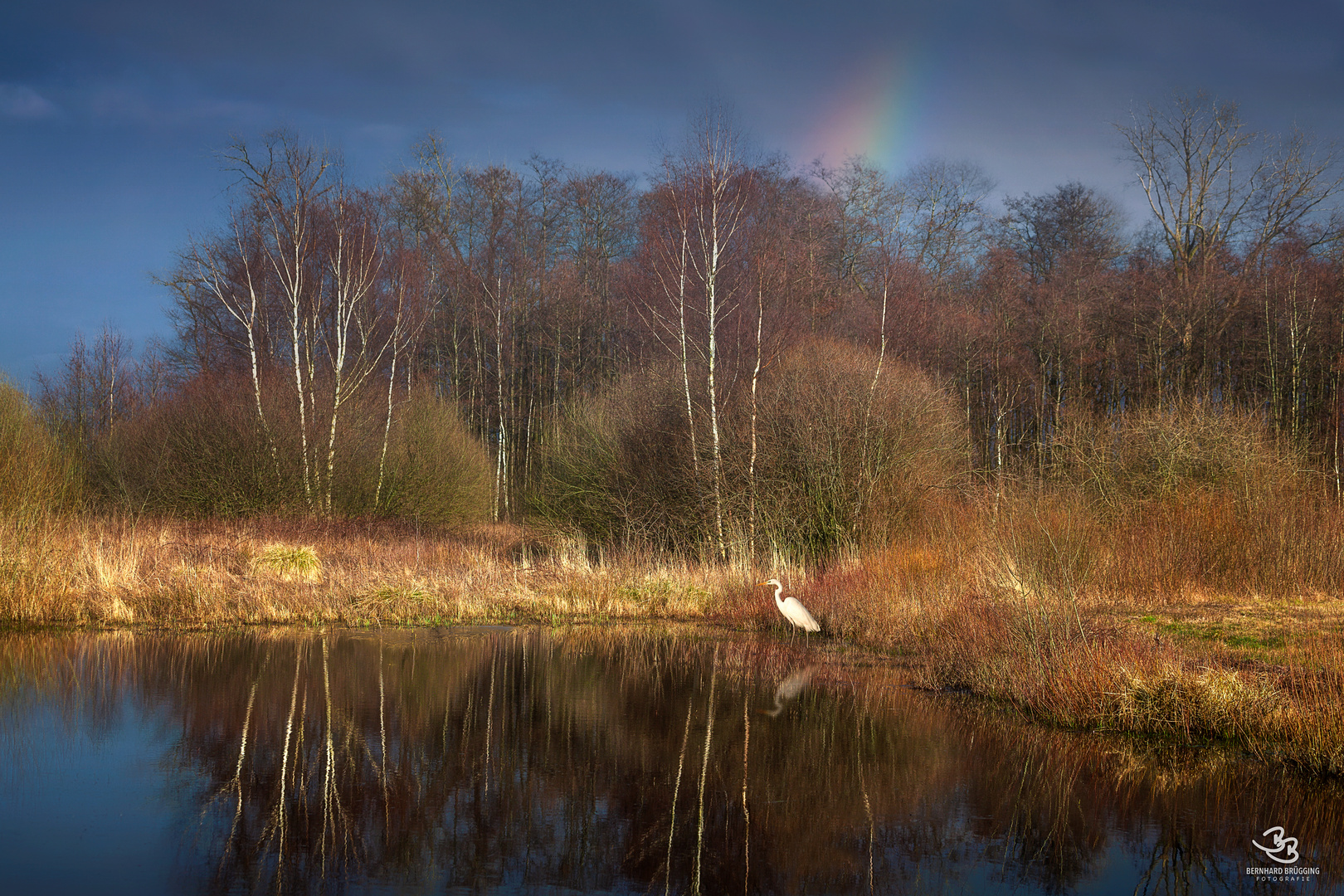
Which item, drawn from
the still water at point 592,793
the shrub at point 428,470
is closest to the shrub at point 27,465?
the still water at point 592,793

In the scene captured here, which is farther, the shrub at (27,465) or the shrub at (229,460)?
the shrub at (229,460)

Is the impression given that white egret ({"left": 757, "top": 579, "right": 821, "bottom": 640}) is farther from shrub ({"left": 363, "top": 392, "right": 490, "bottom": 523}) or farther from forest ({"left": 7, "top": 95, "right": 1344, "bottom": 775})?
shrub ({"left": 363, "top": 392, "right": 490, "bottom": 523})

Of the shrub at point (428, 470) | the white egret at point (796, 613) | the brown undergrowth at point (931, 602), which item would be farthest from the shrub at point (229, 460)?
the white egret at point (796, 613)

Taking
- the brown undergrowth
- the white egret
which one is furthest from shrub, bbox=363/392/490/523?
the white egret

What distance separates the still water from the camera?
494 centimetres

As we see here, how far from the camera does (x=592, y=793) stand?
6.21m

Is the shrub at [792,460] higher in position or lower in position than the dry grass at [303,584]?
higher

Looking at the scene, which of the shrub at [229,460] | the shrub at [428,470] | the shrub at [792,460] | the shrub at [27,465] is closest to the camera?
the shrub at [27,465]

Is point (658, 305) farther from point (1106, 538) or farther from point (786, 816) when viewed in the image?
point (786, 816)

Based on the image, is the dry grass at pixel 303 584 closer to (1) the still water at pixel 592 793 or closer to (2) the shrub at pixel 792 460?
(2) the shrub at pixel 792 460

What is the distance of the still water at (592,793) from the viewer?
4938 millimetres

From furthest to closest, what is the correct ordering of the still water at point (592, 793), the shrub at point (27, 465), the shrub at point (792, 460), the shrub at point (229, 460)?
the shrub at point (229, 460), the shrub at point (792, 460), the shrub at point (27, 465), the still water at point (592, 793)

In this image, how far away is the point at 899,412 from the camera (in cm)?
1612

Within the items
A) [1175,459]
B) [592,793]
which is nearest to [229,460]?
[592,793]
